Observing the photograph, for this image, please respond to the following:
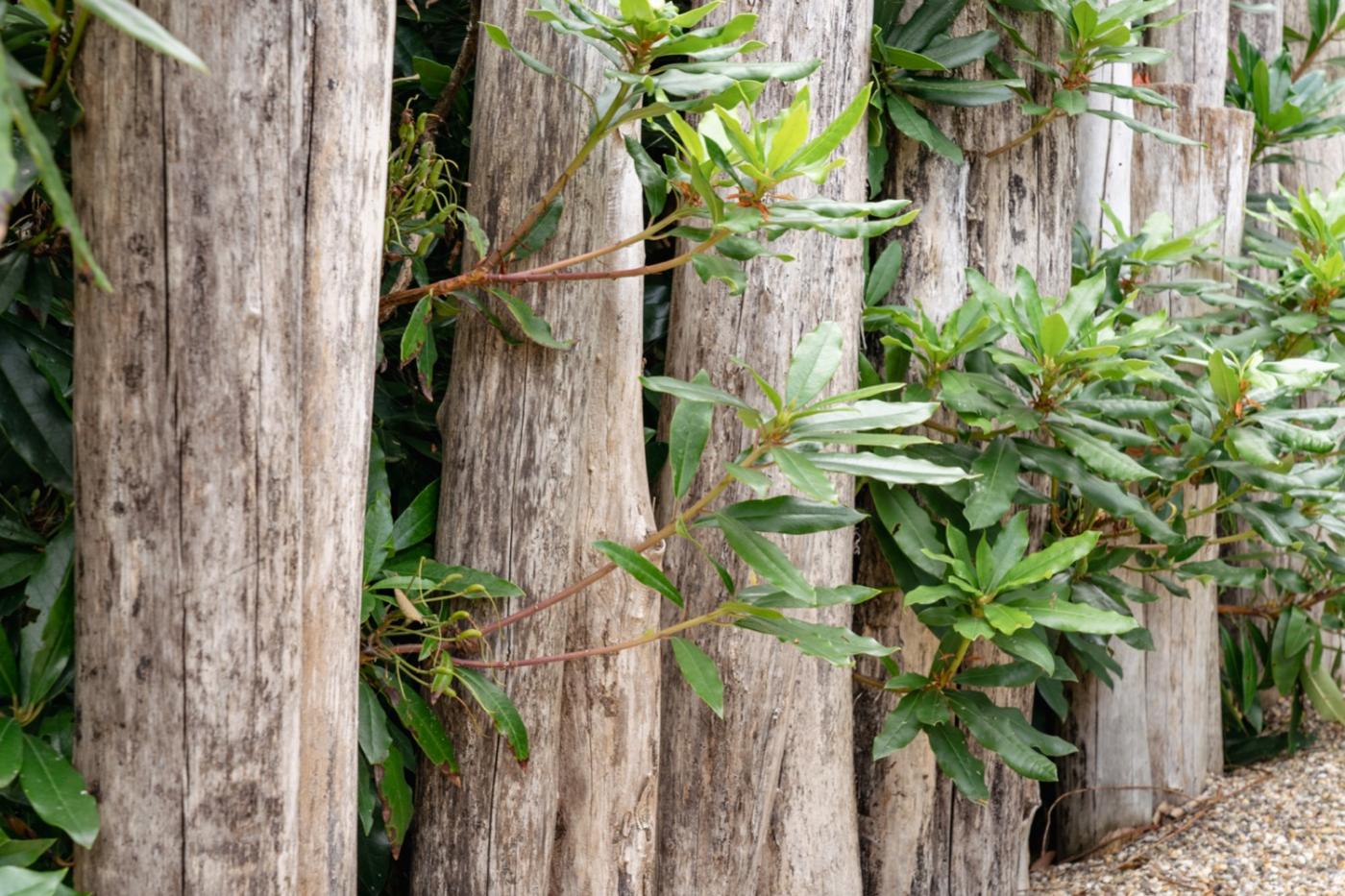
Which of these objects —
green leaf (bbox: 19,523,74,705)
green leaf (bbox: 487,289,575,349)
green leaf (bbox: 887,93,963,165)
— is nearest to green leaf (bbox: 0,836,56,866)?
green leaf (bbox: 19,523,74,705)

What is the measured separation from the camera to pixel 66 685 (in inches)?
66.1

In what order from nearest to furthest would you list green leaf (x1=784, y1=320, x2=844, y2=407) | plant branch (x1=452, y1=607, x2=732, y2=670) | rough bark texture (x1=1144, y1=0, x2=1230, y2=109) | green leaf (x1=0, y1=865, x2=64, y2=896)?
1. green leaf (x1=0, y1=865, x2=64, y2=896)
2. green leaf (x1=784, y1=320, x2=844, y2=407)
3. plant branch (x1=452, y1=607, x2=732, y2=670)
4. rough bark texture (x1=1144, y1=0, x2=1230, y2=109)

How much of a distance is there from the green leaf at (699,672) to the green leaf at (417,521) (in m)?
0.45

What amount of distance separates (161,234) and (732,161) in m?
0.70

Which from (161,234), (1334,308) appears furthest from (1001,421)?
(161,234)

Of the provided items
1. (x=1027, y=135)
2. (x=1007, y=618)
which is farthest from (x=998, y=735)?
(x=1027, y=135)

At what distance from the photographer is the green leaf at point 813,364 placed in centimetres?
170

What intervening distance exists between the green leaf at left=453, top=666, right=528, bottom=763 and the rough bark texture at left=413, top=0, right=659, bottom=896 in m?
0.07

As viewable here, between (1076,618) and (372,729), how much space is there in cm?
111

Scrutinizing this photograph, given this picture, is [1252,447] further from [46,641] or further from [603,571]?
[46,641]

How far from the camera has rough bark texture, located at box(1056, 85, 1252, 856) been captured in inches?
113

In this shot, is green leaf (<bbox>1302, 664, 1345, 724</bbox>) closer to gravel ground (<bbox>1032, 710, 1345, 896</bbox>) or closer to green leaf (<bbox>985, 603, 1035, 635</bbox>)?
gravel ground (<bbox>1032, 710, 1345, 896</bbox>)

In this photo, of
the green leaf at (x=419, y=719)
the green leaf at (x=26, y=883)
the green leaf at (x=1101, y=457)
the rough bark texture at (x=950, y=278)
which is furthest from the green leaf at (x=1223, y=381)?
the green leaf at (x=26, y=883)

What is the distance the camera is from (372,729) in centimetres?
180
